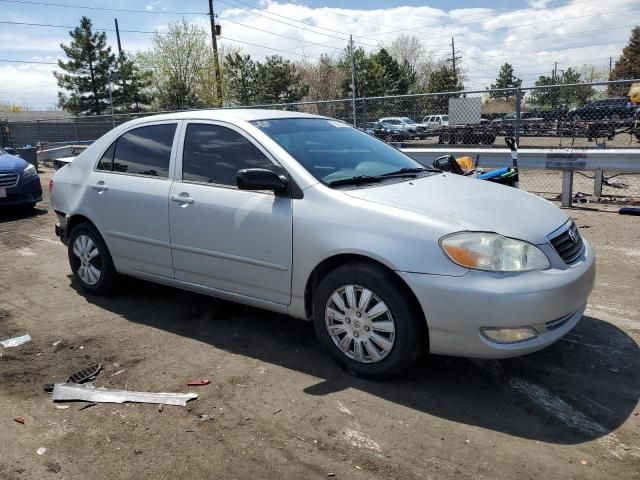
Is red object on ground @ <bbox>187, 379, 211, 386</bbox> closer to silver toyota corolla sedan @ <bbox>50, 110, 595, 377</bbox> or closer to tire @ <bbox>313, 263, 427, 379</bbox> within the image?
silver toyota corolla sedan @ <bbox>50, 110, 595, 377</bbox>

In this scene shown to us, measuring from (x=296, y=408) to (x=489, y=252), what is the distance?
4.64 feet

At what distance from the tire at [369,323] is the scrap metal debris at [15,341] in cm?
238

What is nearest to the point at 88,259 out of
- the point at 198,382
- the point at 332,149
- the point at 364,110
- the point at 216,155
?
the point at 216,155

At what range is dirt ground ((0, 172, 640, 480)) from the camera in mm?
2744

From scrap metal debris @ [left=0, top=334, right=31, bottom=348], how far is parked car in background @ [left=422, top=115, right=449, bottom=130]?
989 centimetres

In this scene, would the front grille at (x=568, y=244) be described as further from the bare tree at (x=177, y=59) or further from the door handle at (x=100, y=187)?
the bare tree at (x=177, y=59)

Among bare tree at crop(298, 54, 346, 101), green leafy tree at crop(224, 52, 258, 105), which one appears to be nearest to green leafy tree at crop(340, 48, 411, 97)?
bare tree at crop(298, 54, 346, 101)

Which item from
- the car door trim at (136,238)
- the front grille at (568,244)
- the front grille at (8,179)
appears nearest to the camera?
the front grille at (568,244)

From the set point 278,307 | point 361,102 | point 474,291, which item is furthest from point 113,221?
point 361,102

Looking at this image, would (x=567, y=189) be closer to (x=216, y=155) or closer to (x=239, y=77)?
(x=216, y=155)

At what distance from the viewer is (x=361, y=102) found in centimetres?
1221

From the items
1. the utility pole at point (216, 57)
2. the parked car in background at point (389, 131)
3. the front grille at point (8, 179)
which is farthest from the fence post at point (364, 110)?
the utility pole at point (216, 57)

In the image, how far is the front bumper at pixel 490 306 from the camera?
305 cm

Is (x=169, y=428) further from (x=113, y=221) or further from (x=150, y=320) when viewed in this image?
(x=113, y=221)
